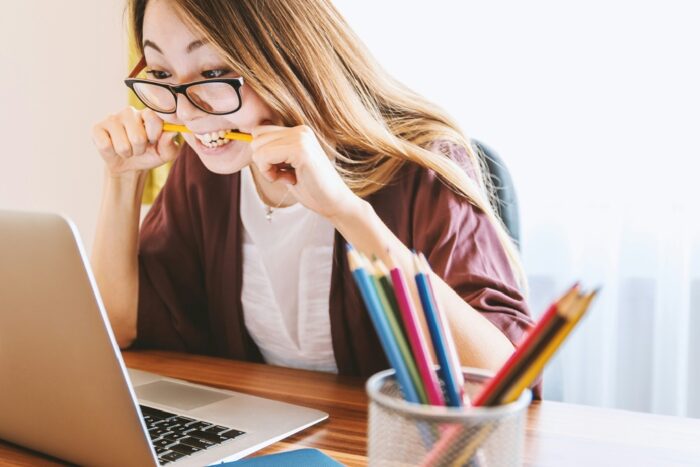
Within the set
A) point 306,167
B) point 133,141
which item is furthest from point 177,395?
point 133,141

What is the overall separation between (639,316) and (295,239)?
0.96 meters

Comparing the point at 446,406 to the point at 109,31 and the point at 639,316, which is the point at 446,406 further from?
the point at 109,31

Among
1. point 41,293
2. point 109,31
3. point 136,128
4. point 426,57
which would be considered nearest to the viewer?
point 41,293

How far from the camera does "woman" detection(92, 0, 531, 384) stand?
3.06 ft

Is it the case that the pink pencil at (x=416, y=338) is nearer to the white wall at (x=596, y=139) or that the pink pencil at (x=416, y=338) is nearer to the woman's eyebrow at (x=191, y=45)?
the woman's eyebrow at (x=191, y=45)

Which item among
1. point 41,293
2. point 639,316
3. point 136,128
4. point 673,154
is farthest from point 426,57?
Result: point 41,293

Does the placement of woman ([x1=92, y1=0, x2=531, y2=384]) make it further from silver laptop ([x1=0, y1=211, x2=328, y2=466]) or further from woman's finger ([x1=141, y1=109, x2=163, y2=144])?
silver laptop ([x1=0, y1=211, x2=328, y2=466])

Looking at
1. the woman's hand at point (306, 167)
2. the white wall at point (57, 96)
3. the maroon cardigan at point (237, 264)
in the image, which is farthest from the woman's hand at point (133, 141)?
the white wall at point (57, 96)

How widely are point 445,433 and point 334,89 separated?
743 mm

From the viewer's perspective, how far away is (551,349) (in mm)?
351

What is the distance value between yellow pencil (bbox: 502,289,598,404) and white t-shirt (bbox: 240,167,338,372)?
0.81 m

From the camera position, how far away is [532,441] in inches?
28.4

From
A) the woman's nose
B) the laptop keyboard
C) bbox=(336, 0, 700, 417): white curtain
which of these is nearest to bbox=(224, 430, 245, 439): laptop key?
the laptop keyboard

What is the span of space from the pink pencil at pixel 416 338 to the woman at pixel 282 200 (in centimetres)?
43
